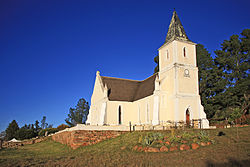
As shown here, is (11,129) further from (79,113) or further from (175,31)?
(175,31)

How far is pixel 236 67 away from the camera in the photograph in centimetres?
3997

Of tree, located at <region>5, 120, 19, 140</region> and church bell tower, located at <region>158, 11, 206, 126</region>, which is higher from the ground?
church bell tower, located at <region>158, 11, 206, 126</region>

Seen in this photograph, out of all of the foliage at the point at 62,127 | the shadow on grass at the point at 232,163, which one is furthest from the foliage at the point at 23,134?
the shadow on grass at the point at 232,163

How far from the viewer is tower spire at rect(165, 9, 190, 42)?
3546 cm

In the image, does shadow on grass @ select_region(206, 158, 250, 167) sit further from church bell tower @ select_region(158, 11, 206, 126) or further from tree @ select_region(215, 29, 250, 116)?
tree @ select_region(215, 29, 250, 116)

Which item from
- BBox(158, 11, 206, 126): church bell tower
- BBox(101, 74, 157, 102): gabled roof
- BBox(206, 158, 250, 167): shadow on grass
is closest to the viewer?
BBox(206, 158, 250, 167): shadow on grass

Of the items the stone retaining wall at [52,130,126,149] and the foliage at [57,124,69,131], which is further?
the foliage at [57,124,69,131]

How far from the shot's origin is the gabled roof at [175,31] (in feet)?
116

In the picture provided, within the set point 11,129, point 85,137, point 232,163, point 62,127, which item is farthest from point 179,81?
point 11,129

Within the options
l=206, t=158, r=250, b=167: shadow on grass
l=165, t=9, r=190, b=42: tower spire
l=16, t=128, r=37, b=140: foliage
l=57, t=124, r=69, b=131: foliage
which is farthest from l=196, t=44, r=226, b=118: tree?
l=16, t=128, r=37, b=140: foliage

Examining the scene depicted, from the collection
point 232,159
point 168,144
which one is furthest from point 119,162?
point 232,159

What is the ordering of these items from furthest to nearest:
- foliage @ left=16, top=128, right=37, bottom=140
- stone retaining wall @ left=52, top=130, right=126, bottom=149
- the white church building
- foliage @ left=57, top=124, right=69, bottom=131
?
foliage @ left=16, top=128, right=37, bottom=140 → foliage @ left=57, top=124, right=69, bottom=131 → the white church building → stone retaining wall @ left=52, top=130, right=126, bottom=149

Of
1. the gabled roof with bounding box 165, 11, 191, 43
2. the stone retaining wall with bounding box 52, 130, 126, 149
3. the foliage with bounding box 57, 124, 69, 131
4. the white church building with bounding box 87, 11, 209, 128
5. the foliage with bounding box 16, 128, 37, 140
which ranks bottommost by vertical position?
the foliage with bounding box 16, 128, 37, 140

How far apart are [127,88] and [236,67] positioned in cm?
1876
